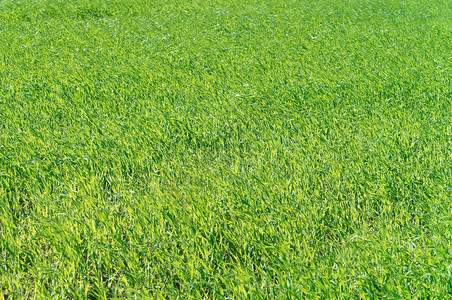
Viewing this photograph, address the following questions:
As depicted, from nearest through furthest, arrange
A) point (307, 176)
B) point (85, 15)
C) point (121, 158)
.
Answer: point (307, 176) < point (121, 158) < point (85, 15)

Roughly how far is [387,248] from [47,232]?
2.16 m

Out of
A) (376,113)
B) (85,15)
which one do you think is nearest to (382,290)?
(376,113)

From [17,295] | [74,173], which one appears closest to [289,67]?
→ [74,173]

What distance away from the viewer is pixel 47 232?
2814mm

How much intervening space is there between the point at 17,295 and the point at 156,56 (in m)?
5.99

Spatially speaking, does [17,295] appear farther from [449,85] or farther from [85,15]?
[85,15]

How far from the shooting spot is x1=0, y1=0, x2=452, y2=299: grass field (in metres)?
2.48

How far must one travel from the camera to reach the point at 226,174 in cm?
378

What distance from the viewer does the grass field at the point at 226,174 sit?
2.48 metres

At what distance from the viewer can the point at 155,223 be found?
9.63 ft

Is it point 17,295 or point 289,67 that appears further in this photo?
point 289,67

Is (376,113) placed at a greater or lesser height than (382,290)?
lesser

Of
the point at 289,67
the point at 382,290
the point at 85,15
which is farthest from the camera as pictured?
the point at 85,15

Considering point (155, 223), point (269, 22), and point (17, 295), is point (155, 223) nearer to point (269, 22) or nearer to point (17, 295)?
point (17, 295)
